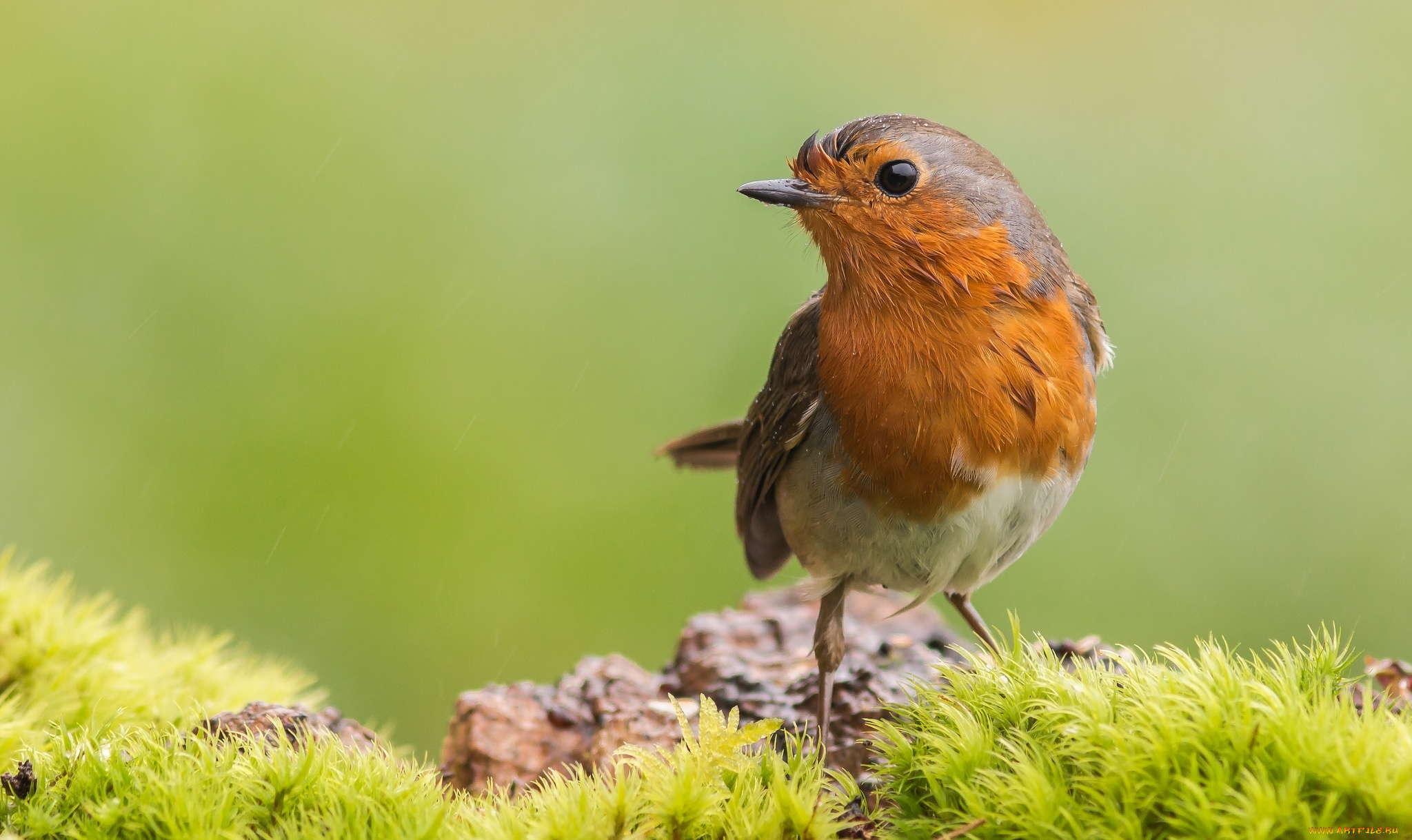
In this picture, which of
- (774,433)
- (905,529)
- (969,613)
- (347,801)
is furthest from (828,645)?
(347,801)

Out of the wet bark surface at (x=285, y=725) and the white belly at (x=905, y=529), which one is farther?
the white belly at (x=905, y=529)

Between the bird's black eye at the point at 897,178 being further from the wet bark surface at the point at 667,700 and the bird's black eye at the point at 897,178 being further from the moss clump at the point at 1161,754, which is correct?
the moss clump at the point at 1161,754

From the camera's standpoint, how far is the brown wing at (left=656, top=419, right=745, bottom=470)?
443cm

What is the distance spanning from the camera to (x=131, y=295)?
5.16 m

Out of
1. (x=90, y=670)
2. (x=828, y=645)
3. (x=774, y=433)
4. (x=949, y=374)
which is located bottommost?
(x=90, y=670)

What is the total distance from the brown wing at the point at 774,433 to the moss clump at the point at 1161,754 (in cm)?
130

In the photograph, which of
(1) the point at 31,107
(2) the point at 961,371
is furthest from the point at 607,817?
(1) the point at 31,107

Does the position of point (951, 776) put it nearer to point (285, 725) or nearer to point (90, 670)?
point (285, 725)

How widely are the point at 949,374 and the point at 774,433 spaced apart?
0.74 m

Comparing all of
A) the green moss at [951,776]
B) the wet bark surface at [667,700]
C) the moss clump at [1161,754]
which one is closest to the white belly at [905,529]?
the wet bark surface at [667,700]

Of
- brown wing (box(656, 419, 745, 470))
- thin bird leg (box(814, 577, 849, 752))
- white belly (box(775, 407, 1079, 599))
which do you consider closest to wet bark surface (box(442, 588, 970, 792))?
thin bird leg (box(814, 577, 849, 752))

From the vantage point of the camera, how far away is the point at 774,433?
3.59 meters

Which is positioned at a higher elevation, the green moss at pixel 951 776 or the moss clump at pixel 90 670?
the moss clump at pixel 90 670

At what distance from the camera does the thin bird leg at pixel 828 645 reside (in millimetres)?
3264
